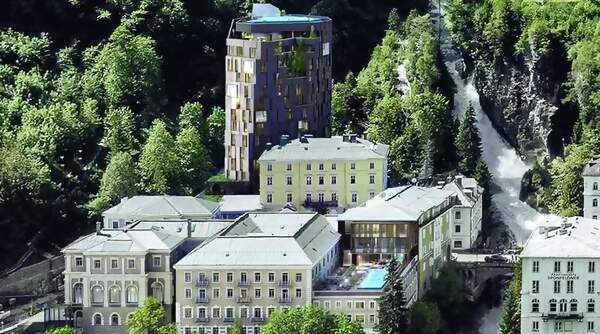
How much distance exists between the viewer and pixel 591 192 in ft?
464

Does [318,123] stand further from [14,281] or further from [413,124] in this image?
[14,281]

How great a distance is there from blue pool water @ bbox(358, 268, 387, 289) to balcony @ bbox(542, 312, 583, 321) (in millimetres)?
8262

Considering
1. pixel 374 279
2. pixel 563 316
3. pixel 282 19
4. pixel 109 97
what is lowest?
pixel 563 316

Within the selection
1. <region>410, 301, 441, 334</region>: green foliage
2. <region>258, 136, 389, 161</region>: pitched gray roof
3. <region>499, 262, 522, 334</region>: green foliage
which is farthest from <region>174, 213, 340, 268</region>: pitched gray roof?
<region>258, 136, 389, 161</region>: pitched gray roof

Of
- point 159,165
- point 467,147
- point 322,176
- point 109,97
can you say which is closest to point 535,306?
point 322,176

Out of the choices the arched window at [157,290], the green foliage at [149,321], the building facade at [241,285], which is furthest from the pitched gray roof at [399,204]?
the green foliage at [149,321]

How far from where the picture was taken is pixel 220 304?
12662 cm

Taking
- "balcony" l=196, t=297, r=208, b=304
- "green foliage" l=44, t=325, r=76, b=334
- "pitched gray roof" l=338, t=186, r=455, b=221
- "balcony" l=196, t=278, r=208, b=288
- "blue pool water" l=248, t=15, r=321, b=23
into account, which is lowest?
"green foliage" l=44, t=325, r=76, b=334

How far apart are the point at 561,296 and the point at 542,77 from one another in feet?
99.2

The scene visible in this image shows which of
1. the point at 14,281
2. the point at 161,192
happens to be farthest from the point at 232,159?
the point at 14,281

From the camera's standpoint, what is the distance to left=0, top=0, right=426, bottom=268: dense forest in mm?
146625

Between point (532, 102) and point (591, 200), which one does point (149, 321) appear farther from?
point (532, 102)

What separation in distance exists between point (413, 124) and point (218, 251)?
25.7m

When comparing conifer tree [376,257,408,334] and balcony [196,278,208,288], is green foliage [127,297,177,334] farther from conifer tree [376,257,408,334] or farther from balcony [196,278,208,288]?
conifer tree [376,257,408,334]
